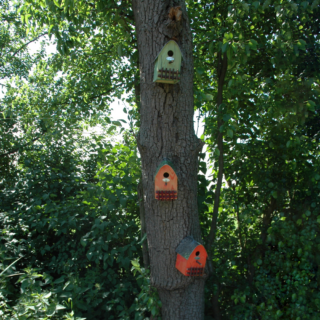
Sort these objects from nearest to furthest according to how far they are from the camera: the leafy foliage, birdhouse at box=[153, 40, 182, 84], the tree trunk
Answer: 1. birdhouse at box=[153, 40, 182, 84]
2. the tree trunk
3. the leafy foliage

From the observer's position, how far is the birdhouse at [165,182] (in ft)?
8.49

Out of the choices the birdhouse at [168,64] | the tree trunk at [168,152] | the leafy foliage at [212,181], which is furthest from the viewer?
the leafy foliage at [212,181]

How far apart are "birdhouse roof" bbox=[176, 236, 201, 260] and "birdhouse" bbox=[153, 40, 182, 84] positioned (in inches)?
56.3

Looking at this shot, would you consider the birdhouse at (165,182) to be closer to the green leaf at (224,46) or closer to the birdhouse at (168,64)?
the birdhouse at (168,64)

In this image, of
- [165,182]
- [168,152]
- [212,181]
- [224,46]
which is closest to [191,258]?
[165,182]

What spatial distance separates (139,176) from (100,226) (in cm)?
71

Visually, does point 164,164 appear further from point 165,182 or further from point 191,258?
point 191,258

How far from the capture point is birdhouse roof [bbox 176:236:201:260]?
8.44 feet

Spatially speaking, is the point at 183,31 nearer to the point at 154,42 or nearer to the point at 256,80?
the point at 154,42

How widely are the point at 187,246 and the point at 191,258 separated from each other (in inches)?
4.6

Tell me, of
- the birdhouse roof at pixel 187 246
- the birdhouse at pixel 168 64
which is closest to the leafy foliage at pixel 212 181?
the birdhouse at pixel 168 64

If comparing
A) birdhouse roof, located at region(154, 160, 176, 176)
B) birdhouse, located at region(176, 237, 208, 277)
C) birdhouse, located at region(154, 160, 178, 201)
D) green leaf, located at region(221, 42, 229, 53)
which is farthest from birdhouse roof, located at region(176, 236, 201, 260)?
green leaf, located at region(221, 42, 229, 53)

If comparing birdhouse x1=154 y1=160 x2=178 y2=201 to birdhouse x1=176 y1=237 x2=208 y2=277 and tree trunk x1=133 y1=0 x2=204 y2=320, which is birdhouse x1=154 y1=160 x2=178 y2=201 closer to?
tree trunk x1=133 y1=0 x2=204 y2=320

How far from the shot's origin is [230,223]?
358 cm
